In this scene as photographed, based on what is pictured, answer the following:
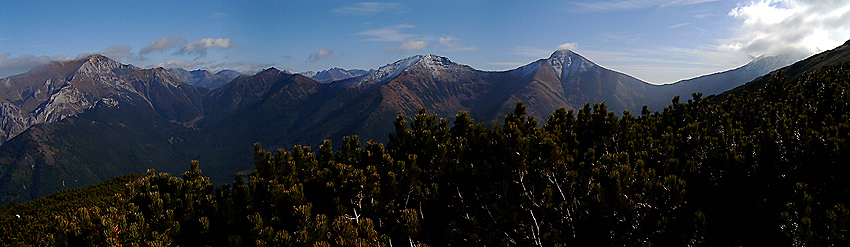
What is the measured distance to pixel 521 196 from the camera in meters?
13.7

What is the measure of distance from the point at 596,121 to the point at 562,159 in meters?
7.97

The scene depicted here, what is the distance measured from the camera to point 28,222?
2967 cm

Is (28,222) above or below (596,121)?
below

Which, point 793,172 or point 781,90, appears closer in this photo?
point 793,172

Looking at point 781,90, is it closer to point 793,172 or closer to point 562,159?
point 793,172

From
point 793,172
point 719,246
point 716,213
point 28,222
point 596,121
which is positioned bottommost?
point 28,222

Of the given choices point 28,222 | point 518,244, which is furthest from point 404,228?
point 28,222

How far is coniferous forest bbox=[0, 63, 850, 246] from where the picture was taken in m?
11.4

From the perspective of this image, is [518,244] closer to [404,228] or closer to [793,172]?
[404,228]

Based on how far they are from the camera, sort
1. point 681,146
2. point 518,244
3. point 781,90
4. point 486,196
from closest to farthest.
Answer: point 518,244 < point 486,196 < point 681,146 < point 781,90

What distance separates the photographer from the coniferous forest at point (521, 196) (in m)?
11.4

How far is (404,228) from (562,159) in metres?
7.05

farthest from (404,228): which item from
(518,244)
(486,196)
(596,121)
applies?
(596,121)

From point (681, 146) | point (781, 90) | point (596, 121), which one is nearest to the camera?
point (681, 146)
